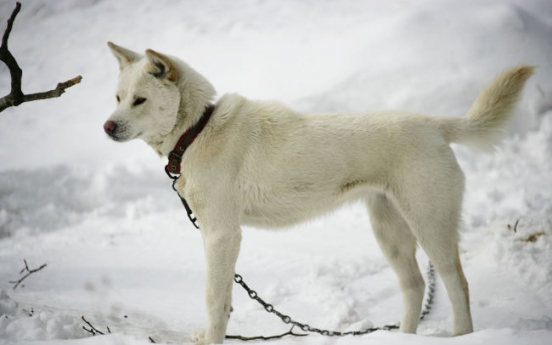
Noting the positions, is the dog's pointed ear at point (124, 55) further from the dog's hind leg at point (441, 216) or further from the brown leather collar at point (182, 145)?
the dog's hind leg at point (441, 216)

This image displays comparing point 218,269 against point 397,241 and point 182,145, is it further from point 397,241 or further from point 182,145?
point 397,241

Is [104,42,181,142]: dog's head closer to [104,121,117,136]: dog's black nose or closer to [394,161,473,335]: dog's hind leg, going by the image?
[104,121,117,136]: dog's black nose

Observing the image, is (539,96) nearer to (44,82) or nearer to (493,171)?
(493,171)

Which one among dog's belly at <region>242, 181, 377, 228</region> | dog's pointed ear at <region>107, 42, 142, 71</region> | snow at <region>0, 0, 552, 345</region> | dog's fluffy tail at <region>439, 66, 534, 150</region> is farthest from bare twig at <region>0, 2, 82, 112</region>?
dog's fluffy tail at <region>439, 66, 534, 150</region>

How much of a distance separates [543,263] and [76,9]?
8682mm

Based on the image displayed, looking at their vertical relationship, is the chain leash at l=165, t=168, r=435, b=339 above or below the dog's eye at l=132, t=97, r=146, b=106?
below

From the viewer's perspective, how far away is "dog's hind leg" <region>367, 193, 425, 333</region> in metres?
3.30

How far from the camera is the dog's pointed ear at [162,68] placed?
286cm

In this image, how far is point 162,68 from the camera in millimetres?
2912

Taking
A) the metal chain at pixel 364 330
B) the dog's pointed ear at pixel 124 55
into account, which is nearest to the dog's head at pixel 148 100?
the dog's pointed ear at pixel 124 55

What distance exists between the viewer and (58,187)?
20.2 feet

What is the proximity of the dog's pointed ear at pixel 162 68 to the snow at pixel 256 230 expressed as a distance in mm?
1253

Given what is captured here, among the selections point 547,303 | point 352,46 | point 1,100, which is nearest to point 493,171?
point 547,303

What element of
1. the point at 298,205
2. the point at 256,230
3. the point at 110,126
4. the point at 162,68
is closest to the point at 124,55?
the point at 162,68
